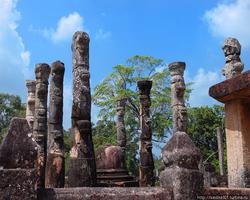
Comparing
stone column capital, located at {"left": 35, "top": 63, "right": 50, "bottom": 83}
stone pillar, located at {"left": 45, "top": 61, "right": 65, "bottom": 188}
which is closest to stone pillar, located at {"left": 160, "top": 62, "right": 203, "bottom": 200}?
stone pillar, located at {"left": 45, "top": 61, "right": 65, "bottom": 188}

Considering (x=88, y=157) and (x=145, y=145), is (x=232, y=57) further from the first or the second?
(x=88, y=157)

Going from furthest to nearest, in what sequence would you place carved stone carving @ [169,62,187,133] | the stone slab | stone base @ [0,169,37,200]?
1. carved stone carving @ [169,62,187,133]
2. the stone slab
3. stone base @ [0,169,37,200]

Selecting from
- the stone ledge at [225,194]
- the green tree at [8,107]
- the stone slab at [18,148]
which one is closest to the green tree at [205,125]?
the green tree at [8,107]

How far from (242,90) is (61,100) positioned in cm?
707

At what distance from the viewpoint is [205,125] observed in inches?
1296

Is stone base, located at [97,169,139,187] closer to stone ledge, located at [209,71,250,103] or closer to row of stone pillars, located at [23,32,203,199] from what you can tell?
row of stone pillars, located at [23,32,203,199]

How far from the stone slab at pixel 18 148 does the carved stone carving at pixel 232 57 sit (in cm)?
665

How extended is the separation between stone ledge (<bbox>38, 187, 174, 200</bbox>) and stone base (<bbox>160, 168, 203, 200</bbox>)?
10 cm

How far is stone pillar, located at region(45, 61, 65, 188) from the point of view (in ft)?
31.2

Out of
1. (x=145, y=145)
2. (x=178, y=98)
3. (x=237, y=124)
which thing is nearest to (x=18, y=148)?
(x=237, y=124)

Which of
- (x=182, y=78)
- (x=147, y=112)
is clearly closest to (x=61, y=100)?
(x=147, y=112)

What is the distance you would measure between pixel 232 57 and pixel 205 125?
78.1 ft

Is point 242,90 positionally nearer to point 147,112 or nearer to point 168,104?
point 147,112

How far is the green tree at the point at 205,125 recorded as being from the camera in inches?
1283
